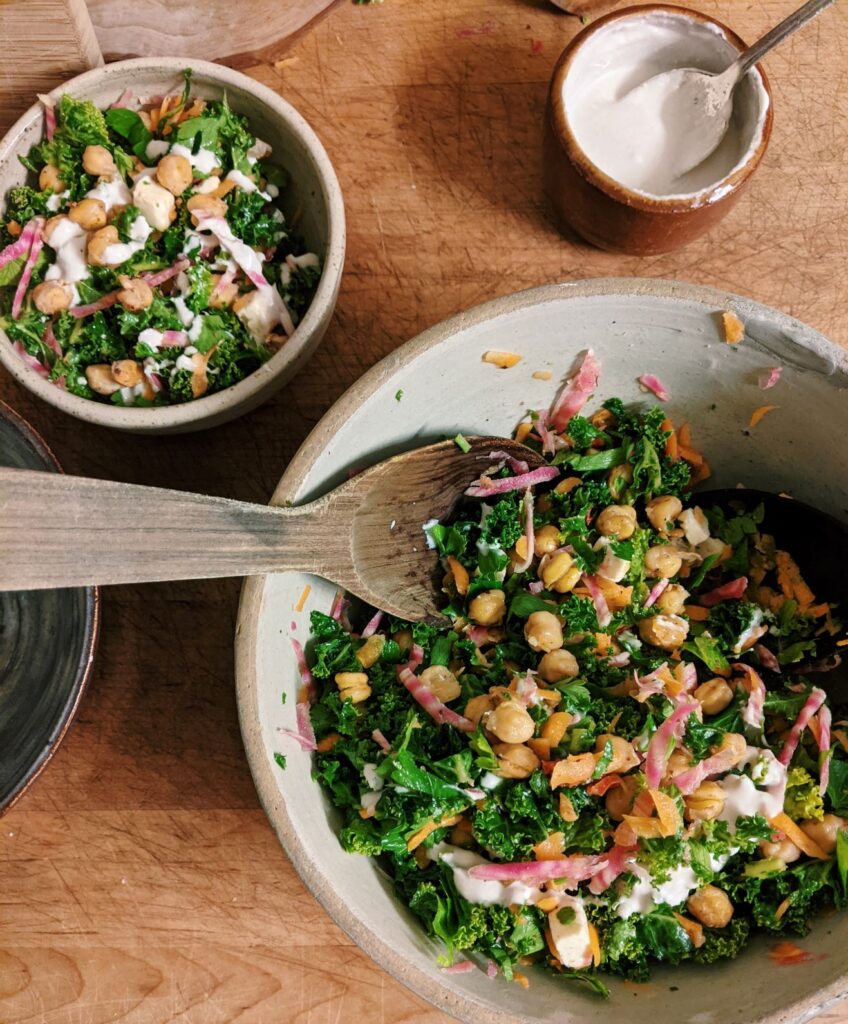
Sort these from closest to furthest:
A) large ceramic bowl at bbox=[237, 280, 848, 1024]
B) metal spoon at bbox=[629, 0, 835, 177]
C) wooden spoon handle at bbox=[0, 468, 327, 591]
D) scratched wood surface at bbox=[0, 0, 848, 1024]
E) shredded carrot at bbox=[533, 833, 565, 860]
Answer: wooden spoon handle at bbox=[0, 468, 327, 591] < large ceramic bowl at bbox=[237, 280, 848, 1024] < shredded carrot at bbox=[533, 833, 565, 860] < metal spoon at bbox=[629, 0, 835, 177] < scratched wood surface at bbox=[0, 0, 848, 1024]

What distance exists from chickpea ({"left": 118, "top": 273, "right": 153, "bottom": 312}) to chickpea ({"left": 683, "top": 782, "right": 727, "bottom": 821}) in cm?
120

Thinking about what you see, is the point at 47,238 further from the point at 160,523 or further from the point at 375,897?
the point at 375,897

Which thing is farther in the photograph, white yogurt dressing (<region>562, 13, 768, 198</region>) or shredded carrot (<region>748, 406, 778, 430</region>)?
white yogurt dressing (<region>562, 13, 768, 198</region>)

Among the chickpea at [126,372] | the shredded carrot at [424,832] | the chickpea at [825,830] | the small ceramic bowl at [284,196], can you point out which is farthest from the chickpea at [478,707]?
the chickpea at [126,372]

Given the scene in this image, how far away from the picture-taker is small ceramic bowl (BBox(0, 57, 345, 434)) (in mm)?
1648

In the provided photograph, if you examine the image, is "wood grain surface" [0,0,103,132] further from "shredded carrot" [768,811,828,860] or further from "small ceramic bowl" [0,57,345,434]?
"shredded carrot" [768,811,828,860]

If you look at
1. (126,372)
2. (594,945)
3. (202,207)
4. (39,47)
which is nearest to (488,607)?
(594,945)

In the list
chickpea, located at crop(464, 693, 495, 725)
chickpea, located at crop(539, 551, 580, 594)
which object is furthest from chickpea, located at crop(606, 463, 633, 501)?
chickpea, located at crop(464, 693, 495, 725)

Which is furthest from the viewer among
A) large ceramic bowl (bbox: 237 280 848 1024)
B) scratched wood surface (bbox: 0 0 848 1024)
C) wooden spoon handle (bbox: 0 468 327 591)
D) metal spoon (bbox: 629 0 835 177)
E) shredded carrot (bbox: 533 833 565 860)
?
scratched wood surface (bbox: 0 0 848 1024)

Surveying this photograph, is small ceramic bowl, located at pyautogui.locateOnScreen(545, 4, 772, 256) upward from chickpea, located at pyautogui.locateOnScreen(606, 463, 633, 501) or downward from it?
upward

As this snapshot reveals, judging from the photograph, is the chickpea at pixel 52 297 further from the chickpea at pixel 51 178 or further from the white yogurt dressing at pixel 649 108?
the white yogurt dressing at pixel 649 108

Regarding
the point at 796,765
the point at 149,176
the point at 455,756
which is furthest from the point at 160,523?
the point at 796,765

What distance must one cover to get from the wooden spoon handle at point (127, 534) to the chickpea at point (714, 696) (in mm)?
673

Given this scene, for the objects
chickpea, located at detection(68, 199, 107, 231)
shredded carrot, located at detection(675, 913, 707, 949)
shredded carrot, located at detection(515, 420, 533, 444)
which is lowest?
shredded carrot, located at detection(675, 913, 707, 949)
